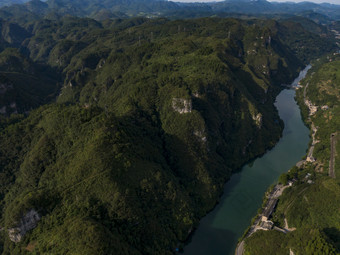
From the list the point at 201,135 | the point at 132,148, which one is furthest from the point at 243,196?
the point at 132,148

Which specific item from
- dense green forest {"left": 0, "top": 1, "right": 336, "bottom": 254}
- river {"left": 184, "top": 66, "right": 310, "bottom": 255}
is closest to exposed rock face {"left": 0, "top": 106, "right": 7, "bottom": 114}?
dense green forest {"left": 0, "top": 1, "right": 336, "bottom": 254}

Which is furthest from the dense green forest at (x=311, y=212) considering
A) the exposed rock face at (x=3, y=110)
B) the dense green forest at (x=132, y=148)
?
the exposed rock face at (x=3, y=110)

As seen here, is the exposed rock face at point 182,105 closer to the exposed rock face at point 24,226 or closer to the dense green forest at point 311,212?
the dense green forest at point 311,212

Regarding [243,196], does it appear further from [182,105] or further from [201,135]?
[182,105]

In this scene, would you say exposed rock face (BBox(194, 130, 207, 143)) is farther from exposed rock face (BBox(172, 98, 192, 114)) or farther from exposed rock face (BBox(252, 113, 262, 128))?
exposed rock face (BBox(252, 113, 262, 128))

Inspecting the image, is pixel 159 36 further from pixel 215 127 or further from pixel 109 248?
pixel 109 248
